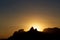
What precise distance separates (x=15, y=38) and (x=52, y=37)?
9.80 metres

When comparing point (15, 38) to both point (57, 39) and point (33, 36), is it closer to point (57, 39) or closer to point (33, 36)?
point (33, 36)

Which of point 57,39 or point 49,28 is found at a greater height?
point 49,28

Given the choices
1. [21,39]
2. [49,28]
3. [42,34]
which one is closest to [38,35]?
[42,34]

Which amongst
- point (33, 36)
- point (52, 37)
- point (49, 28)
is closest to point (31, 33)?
point (33, 36)

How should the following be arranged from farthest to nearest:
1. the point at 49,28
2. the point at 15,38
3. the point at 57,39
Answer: the point at 49,28 → the point at 15,38 → the point at 57,39

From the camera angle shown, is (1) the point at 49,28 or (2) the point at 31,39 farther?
(1) the point at 49,28

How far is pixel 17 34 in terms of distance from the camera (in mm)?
58625

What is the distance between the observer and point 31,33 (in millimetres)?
57031

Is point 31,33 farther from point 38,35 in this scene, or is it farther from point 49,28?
point 49,28

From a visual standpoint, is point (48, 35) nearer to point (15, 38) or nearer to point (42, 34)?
point (42, 34)

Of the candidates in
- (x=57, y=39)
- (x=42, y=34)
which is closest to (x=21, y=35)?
(x=42, y=34)

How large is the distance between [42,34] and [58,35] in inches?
157

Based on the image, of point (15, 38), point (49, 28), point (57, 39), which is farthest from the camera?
point (49, 28)

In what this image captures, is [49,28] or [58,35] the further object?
[49,28]
